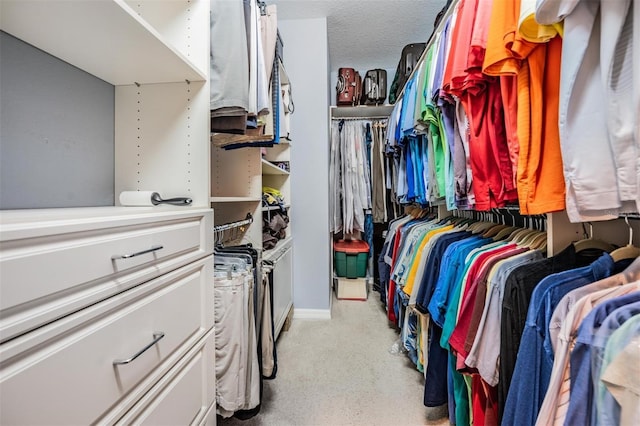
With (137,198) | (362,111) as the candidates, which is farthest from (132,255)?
(362,111)

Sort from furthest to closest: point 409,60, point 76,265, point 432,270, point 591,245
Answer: point 409,60 → point 432,270 → point 591,245 → point 76,265

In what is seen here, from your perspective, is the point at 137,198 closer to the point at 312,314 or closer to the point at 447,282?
the point at 447,282

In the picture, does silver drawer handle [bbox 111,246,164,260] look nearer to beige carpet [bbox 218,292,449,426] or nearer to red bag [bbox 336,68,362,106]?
beige carpet [bbox 218,292,449,426]

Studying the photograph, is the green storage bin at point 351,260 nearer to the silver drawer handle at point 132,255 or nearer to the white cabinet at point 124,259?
the white cabinet at point 124,259

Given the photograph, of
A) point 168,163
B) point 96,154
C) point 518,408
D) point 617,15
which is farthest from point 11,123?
point 518,408

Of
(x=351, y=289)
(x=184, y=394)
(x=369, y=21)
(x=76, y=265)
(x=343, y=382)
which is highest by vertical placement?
(x=369, y=21)

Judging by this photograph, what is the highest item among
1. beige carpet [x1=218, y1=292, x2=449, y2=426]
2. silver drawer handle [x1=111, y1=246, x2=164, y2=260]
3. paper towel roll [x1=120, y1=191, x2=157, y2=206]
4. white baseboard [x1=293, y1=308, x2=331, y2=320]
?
paper towel roll [x1=120, y1=191, x2=157, y2=206]

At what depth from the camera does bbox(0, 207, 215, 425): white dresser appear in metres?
0.38

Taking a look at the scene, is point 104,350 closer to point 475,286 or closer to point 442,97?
point 475,286

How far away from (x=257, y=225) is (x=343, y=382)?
969mm

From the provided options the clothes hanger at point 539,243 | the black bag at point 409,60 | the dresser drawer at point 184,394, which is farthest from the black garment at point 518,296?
the black bag at point 409,60

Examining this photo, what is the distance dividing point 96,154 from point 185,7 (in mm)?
545

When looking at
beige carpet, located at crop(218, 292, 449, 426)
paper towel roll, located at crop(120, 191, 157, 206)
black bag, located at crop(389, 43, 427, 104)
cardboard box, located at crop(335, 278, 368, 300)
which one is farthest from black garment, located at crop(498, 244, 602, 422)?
cardboard box, located at crop(335, 278, 368, 300)

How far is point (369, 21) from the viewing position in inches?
90.7
